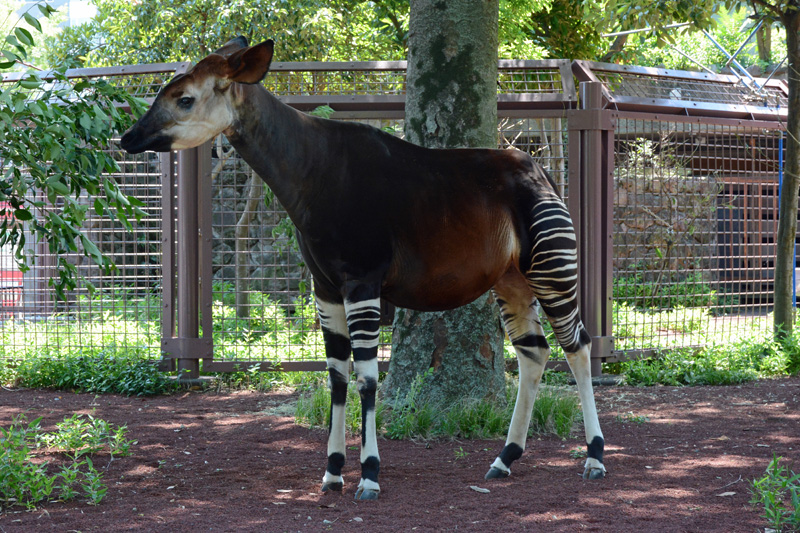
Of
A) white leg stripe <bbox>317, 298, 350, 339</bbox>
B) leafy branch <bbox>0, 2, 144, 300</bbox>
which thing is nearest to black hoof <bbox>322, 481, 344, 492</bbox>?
white leg stripe <bbox>317, 298, 350, 339</bbox>

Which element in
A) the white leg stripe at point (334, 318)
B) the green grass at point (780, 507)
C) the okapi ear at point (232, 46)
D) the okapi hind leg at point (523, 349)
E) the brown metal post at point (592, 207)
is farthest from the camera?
the brown metal post at point (592, 207)

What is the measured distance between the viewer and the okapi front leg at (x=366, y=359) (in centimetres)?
334

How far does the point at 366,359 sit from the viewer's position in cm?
339

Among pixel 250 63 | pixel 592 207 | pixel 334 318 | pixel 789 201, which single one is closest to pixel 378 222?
pixel 334 318

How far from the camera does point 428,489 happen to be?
11.6 feet

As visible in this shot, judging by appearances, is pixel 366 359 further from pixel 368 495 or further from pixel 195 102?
pixel 195 102

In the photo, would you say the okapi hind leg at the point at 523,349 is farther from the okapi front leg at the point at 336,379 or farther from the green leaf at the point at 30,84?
the green leaf at the point at 30,84

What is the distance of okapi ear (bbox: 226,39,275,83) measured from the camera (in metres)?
3.13

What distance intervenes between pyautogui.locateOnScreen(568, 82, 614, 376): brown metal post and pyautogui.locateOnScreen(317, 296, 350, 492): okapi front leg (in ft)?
11.1

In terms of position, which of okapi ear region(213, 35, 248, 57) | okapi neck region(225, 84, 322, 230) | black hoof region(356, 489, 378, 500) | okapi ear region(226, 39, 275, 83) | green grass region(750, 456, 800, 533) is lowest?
black hoof region(356, 489, 378, 500)

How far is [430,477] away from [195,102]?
2.03 metres

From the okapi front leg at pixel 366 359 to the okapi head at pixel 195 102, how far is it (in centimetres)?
95

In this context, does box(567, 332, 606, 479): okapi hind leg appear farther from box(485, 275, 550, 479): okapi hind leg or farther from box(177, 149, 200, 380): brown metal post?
box(177, 149, 200, 380): brown metal post

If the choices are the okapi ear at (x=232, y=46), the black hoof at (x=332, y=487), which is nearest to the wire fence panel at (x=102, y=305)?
the okapi ear at (x=232, y=46)
